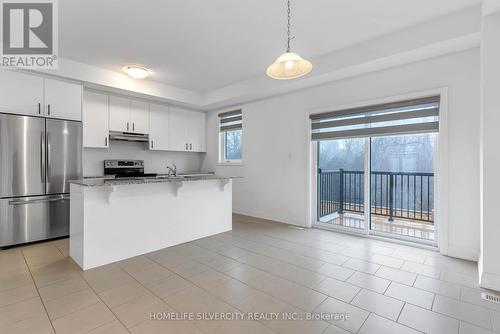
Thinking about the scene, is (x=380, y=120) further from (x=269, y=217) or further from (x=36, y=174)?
(x=36, y=174)

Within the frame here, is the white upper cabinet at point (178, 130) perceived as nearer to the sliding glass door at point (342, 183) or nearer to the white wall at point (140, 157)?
the white wall at point (140, 157)

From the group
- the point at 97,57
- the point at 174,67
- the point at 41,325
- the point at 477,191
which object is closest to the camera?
the point at 41,325

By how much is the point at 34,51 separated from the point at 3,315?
3.31 m

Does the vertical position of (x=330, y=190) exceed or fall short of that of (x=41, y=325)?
it exceeds it

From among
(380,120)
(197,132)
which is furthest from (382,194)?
(197,132)

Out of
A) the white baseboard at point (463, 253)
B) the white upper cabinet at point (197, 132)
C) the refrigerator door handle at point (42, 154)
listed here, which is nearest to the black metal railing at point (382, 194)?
the white baseboard at point (463, 253)

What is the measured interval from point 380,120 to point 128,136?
4.59 meters

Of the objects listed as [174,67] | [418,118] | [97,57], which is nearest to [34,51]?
[97,57]

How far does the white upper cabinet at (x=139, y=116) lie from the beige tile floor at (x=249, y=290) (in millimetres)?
2564

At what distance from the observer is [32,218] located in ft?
11.5

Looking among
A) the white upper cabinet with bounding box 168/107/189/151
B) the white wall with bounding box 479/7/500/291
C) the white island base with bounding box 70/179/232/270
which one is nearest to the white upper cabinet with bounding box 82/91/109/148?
the white upper cabinet with bounding box 168/107/189/151

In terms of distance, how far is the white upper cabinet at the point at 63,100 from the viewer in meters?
3.66

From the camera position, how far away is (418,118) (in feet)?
11.0

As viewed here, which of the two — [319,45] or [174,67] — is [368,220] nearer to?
[319,45]
